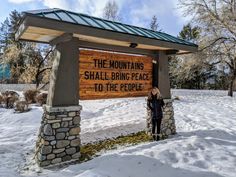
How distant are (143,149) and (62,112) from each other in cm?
210

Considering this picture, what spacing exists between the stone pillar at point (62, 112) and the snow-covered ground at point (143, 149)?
46 centimetres

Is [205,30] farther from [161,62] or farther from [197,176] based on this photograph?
[197,176]

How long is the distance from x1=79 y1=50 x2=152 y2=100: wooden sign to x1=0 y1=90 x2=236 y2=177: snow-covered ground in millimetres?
1609

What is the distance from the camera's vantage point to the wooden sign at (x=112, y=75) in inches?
256

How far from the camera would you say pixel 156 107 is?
7.30 m

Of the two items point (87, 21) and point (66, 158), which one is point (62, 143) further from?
point (87, 21)

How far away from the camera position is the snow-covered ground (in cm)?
483

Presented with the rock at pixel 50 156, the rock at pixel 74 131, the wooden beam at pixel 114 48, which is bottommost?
the rock at pixel 50 156

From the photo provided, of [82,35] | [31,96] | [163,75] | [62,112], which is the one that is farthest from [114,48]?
[31,96]

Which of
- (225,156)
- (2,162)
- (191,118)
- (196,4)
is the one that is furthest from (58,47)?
(196,4)

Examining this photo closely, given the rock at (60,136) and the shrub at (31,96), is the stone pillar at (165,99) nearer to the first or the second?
the rock at (60,136)

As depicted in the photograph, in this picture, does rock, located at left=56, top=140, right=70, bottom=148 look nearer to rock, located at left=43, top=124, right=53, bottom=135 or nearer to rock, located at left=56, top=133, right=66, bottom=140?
rock, located at left=56, top=133, right=66, bottom=140

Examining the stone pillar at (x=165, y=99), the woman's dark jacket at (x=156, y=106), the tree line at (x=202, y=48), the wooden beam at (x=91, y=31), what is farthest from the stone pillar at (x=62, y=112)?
the tree line at (x=202, y=48)

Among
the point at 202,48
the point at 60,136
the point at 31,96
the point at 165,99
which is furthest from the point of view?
the point at 202,48
